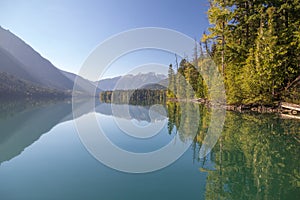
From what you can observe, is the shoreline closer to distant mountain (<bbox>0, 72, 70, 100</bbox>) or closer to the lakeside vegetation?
the lakeside vegetation

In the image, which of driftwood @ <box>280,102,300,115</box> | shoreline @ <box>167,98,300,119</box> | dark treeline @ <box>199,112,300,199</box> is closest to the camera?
dark treeline @ <box>199,112,300,199</box>

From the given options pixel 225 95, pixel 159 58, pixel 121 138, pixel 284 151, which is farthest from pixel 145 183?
pixel 225 95

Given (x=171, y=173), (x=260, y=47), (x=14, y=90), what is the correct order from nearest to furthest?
1. (x=171, y=173)
2. (x=260, y=47)
3. (x=14, y=90)

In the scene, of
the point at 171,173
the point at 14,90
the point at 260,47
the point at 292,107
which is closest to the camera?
the point at 171,173

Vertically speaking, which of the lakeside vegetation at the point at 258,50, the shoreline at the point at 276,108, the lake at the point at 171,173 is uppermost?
the lakeside vegetation at the point at 258,50

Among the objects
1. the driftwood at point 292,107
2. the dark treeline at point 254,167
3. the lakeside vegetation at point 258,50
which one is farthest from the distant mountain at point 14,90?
the dark treeline at point 254,167

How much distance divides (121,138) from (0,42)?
221 metres

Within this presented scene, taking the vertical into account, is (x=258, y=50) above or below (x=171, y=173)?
above

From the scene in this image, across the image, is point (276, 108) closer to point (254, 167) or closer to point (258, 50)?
point (258, 50)

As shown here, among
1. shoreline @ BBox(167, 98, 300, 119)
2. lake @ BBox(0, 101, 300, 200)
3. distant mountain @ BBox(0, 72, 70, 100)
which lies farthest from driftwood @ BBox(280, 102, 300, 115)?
distant mountain @ BBox(0, 72, 70, 100)

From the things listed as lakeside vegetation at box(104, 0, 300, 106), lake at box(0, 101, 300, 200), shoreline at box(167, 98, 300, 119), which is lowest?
lake at box(0, 101, 300, 200)

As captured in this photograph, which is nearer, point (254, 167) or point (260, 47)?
point (254, 167)

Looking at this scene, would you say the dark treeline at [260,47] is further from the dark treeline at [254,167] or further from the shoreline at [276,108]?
the dark treeline at [254,167]

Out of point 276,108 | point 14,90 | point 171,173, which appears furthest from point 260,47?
point 14,90
